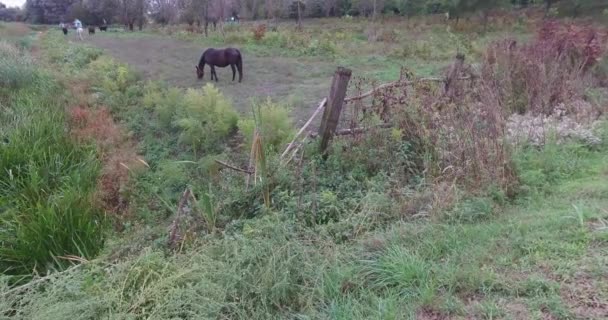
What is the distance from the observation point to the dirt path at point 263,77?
9.02m

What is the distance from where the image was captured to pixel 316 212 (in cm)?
381

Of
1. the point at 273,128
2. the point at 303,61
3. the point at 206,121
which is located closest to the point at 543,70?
the point at 273,128

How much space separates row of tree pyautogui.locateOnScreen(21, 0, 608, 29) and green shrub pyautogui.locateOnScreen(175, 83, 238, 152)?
877 inches

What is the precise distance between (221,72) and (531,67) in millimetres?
9233

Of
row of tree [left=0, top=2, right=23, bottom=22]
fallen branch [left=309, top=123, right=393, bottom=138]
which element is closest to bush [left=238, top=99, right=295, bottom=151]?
fallen branch [left=309, top=123, right=393, bottom=138]

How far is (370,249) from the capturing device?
3.13 m

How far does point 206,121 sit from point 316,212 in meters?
3.43

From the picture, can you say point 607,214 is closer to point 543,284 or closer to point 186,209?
point 543,284

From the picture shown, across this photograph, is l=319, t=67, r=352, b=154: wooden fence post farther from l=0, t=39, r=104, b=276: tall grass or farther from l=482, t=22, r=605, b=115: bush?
l=0, t=39, r=104, b=276: tall grass

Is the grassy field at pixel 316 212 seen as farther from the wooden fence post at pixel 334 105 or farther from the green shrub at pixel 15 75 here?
the green shrub at pixel 15 75

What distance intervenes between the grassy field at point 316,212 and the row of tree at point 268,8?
1972cm

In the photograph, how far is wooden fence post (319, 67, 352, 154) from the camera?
175 inches

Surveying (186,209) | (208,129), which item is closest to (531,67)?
(208,129)

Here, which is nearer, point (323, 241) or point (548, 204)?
point (323, 241)
